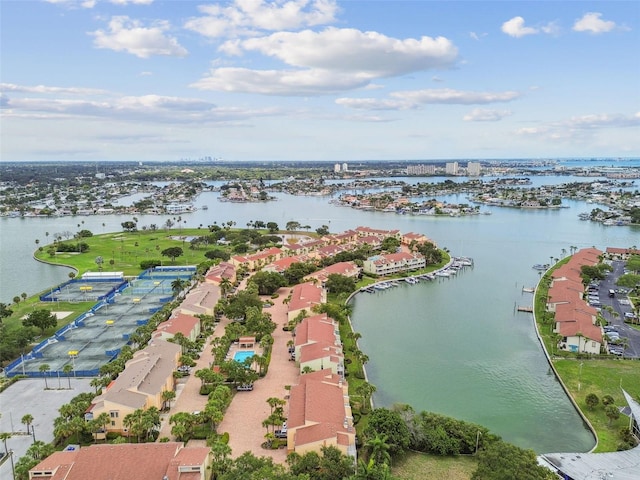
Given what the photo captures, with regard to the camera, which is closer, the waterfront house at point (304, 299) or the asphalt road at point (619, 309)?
the asphalt road at point (619, 309)

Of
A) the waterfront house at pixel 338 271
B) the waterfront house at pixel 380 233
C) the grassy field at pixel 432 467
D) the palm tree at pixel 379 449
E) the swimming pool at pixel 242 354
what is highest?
the waterfront house at pixel 380 233

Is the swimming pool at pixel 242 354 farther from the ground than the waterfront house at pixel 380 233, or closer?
closer

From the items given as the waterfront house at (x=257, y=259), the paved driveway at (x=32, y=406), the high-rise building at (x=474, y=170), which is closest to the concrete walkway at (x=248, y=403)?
the paved driveway at (x=32, y=406)

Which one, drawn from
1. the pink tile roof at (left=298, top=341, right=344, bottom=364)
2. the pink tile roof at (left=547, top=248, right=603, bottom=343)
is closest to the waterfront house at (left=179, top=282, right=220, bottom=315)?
the pink tile roof at (left=298, top=341, right=344, bottom=364)

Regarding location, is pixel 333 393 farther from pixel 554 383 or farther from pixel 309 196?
pixel 309 196

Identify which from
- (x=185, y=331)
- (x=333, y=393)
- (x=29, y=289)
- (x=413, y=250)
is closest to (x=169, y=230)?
(x=29, y=289)

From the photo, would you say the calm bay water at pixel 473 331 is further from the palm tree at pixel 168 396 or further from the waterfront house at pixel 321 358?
the palm tree at pixel 168 396
